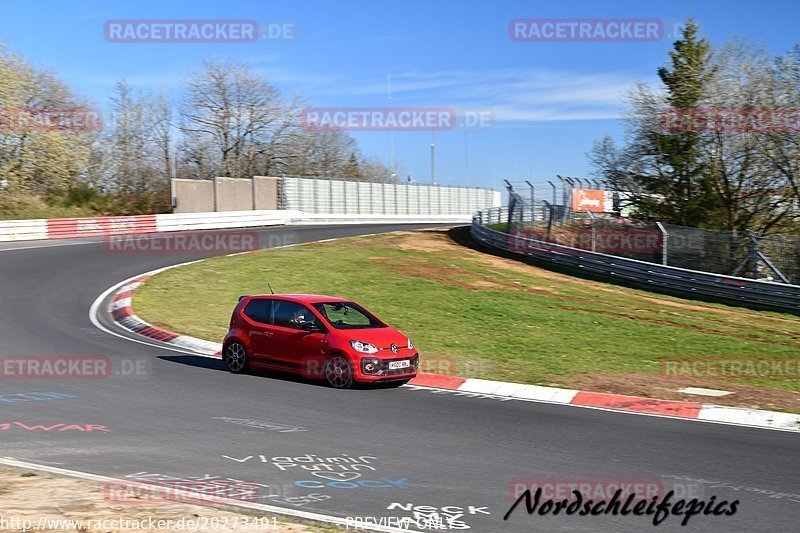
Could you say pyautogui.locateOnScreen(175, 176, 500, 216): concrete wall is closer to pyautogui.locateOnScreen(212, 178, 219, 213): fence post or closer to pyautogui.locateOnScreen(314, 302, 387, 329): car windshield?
pyautogui.locateOnScreen(212, 178, 219, 213): fence post

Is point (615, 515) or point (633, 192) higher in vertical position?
point (633, 192)

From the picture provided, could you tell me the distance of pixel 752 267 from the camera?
2906cm

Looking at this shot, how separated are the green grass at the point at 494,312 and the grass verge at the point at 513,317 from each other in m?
0.04

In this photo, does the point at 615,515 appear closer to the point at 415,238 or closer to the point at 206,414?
the point at 206,414

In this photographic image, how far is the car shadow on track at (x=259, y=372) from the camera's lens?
44.8 feet

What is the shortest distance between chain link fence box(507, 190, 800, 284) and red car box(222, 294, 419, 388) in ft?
61.7

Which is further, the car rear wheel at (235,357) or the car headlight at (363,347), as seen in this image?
the car rear wheel at (235,357)

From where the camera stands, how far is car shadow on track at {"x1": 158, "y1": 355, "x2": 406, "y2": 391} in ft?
44.8

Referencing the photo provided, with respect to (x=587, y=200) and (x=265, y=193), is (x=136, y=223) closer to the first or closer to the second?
(x=265, y=193)

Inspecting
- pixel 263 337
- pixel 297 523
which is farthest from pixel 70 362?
pixel 297 523

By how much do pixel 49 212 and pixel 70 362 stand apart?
37.7 metres

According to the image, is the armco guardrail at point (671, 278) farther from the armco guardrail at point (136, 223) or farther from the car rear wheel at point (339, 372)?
the car rear wheel at point (339, 372)

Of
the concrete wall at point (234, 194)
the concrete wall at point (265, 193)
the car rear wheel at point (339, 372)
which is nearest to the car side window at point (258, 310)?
the car rear wheel at point (339, 372)

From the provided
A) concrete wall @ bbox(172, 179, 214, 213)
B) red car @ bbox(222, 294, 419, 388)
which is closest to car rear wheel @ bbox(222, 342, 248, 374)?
red car @ bbox(222, 294, 419, 388)
